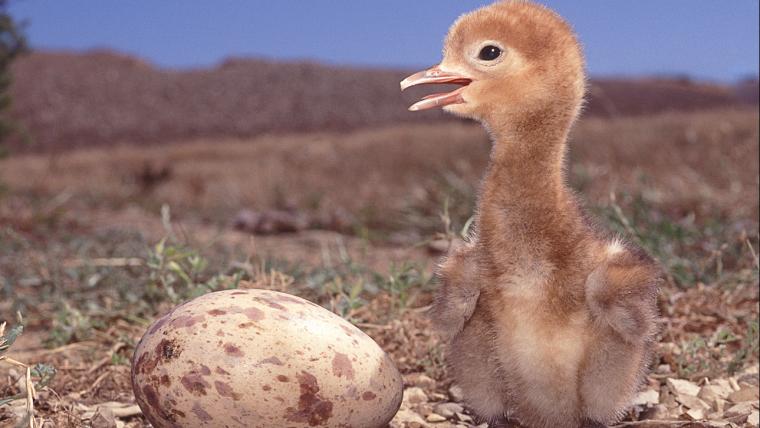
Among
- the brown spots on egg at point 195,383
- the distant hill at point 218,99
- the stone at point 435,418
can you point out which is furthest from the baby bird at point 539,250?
the distant hill at point 218,99

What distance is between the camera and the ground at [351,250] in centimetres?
307

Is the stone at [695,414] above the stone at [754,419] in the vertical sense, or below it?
above

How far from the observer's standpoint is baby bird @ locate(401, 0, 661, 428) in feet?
7.11

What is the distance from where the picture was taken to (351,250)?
636cm

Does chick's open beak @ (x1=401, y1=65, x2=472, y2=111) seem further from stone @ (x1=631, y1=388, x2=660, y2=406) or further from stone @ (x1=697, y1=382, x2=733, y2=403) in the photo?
stone @ (x1=697, y1=382, x2=733, y2=403)

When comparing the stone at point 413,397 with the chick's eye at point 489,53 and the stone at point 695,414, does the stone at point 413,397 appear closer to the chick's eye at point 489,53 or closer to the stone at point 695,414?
the stone at point 695,414

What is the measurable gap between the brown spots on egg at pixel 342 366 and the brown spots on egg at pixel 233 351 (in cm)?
26

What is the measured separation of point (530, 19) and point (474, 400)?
1.05m

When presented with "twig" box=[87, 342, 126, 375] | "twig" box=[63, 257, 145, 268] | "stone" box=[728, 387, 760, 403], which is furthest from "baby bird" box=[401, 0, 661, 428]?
"twig" box=[63, 257, 145, 268]

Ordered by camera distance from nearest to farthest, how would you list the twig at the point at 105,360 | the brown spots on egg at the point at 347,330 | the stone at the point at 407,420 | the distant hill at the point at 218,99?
1. the brown spots on egg at the point at 347,330
2. the stone at the point at 407,420
3. the twig at the point at 105,360
4. the distant hill at the point at 218,99

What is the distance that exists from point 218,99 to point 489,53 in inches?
672

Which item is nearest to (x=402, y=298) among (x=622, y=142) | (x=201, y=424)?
(x=201, y=424)

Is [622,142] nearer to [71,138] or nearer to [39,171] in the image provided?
[39,171]

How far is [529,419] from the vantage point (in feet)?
7.70
